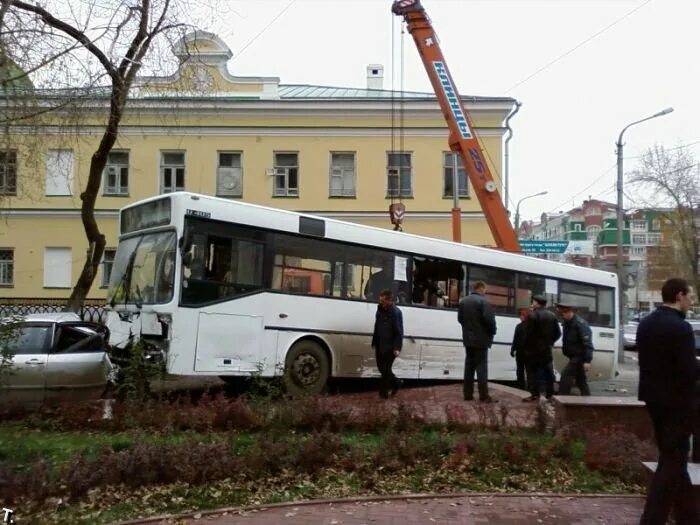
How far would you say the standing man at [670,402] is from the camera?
4.94m

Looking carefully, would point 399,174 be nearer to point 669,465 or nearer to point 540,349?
point 540,349

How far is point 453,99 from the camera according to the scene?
16844 millimetres

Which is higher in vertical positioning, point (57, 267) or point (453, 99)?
point (453, 99)

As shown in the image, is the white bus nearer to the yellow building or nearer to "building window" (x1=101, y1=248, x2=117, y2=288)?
the yellow building

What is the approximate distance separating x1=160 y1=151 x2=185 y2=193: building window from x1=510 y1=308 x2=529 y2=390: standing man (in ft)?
67.2

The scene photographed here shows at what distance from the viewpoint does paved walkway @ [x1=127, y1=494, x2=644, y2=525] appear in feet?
18.7

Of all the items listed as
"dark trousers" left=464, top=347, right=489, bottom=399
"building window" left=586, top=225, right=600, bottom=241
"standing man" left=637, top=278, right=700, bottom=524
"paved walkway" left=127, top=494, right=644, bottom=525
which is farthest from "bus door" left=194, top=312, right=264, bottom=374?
"building window" left=586, top=225, right=600, bottom=241

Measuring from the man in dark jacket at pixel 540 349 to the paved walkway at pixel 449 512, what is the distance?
4.77 metres

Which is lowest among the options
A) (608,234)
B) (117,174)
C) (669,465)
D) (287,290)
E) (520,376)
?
(520,376)

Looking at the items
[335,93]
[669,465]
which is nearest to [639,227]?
[335,93]

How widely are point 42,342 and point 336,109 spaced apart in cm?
2225

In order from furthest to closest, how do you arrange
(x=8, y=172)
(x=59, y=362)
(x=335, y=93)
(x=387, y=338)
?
(x=335, y=93)
(x=8, y=172)
(x=387, y=338)
(x=59, y=362)

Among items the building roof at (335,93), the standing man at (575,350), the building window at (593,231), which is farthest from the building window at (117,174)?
the building window at (593,231)

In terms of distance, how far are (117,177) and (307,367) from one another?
2236 cm
